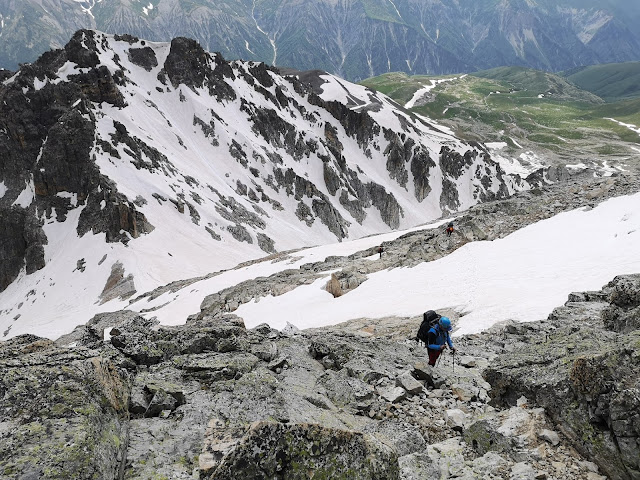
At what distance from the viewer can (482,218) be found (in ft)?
112

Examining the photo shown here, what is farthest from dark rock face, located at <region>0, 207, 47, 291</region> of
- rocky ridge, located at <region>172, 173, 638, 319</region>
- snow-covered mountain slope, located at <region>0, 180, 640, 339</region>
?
rocky ridge, located at <region>172, 173, 638, 319</region>

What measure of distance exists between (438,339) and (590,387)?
5.08 meters

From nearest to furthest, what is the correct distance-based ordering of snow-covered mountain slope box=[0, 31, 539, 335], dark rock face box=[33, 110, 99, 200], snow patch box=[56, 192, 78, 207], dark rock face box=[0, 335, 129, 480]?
1. dark rock face box=[0, 335, 129, 480]
2. snow-covered mountain slope box=[0, 31, 539, 335]
3. snow patch box=[56, 192, 78, 207]
4. dark rock face box=[33, 110, 99, 200]

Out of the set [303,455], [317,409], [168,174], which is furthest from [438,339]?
[168,174]

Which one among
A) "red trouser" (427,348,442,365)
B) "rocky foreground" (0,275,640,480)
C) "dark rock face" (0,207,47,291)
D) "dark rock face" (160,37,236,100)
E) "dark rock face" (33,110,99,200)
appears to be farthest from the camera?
"dark rock face" (160,37,236,100)

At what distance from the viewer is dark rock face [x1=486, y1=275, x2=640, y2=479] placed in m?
5.76

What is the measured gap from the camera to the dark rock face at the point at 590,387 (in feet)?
18.9

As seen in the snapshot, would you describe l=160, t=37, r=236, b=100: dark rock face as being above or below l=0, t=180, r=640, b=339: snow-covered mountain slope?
above

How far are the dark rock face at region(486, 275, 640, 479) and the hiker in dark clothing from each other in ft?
6.01

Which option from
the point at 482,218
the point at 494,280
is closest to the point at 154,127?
the point at 482,218

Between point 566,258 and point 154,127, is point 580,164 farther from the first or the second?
point 566,258

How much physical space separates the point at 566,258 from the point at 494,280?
388 centimetres

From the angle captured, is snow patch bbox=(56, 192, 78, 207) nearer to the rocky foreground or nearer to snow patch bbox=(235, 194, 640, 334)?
snow patch bbox=(235, 194, 640, 334)

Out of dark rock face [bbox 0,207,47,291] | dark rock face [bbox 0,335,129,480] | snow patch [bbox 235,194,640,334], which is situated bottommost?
snow patch [bbox 235,194,640,334]
